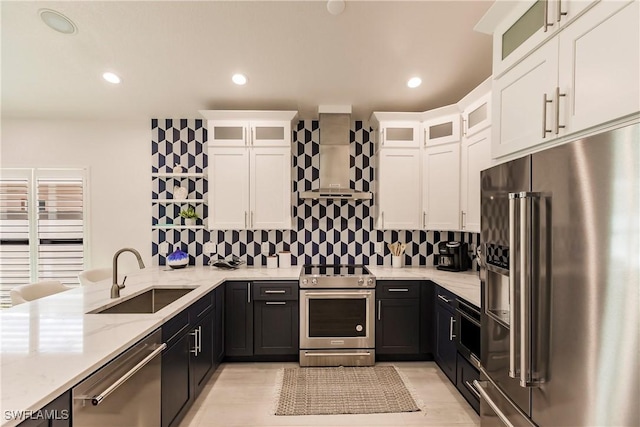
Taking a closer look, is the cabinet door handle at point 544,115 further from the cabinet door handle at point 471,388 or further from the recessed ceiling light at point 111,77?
the recessed ceiling light at point 111,77

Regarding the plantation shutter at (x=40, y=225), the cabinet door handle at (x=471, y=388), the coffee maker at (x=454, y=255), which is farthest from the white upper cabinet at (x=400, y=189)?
the plantation shutter at (x=40, y=225)

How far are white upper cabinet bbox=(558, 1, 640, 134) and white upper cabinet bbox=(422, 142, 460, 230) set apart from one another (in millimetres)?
1816

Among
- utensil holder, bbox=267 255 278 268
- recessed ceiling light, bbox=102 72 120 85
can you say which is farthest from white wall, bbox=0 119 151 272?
utensil holder, bbox=267 255 278 268

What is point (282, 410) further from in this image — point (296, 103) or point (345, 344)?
point (296, 103)

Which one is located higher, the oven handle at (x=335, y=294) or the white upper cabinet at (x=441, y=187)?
the white upper cabinet at (x=441, y=187)

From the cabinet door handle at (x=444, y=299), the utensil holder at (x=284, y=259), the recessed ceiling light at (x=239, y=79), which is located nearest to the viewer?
the cabinet door handle at (x=444, y=299)

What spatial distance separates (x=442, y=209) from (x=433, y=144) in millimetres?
709

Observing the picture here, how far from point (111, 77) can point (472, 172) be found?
12.0 feet

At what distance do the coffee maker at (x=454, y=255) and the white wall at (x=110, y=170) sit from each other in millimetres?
3573

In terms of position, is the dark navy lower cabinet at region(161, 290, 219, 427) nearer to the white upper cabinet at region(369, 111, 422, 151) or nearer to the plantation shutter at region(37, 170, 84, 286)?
the plantation shutter at region(37, 170, 84, 286)

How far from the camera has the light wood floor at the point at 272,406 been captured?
86.1 inches

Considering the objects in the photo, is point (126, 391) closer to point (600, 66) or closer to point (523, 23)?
point (600, 66)

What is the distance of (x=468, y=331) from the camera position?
2312mm

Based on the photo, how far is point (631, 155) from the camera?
836 millimetres
